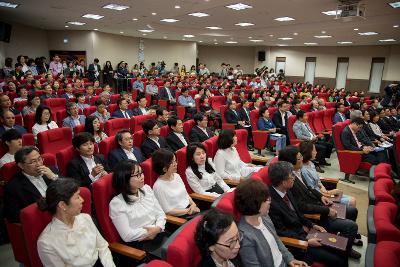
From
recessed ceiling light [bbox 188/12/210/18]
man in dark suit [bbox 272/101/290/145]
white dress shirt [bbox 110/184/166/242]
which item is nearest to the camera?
white dress shirt [bbox 110/184/166/242]

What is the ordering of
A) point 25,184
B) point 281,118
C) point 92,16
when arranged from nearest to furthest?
point 25,184
point 281,118
point 92,16

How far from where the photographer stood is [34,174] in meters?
2.34

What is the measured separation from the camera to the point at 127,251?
193 centimetres

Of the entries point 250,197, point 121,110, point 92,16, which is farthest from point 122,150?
point 92,16

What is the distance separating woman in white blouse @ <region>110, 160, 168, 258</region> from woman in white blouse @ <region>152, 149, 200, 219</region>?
246 mm

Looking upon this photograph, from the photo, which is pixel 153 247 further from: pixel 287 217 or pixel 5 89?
pixel 5 89

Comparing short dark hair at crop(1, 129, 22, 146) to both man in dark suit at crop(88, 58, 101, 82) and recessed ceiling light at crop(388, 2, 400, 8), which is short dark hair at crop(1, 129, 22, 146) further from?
man in dark suit at crop(88, 58, 101, 82)

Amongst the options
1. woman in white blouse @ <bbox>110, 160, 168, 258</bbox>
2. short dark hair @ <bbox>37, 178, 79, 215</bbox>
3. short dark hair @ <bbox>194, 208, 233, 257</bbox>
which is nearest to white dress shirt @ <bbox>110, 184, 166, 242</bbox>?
woman in white blouse @ <bbox>110, 160, 168, 258</bbox>

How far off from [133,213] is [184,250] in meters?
0.79

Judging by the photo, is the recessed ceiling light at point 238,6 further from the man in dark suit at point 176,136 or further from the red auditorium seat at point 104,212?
the red auditorium seat at point 104,212

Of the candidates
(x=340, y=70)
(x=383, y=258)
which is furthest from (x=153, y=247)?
(x=340, y=70)

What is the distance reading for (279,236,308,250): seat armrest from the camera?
2116mm

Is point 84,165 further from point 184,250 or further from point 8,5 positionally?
point 8,5

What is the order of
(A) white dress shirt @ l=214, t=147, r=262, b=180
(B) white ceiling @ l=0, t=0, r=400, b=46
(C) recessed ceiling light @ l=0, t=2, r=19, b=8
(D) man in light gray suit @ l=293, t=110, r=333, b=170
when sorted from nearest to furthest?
(A) white dress shirt @ l=214, t=147, r=262, b=180 < (D) man in light gray suit @ l=293, t=110, r=333, b=170 < (B) white ceiling @ l=0, t=0, r=400, b=46 < (C) recessed ceiling light @ l=0, t=2, r=19, b=8
